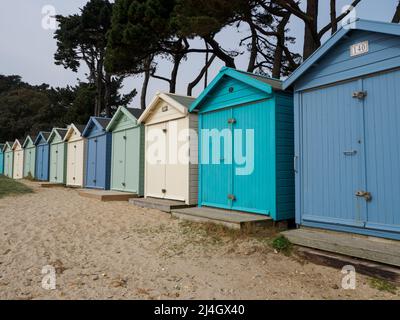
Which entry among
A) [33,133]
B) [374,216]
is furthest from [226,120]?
[33,133]

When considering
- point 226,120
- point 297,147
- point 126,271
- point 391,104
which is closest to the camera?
point 126,271

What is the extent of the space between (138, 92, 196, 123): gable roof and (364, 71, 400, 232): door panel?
479 centimetres

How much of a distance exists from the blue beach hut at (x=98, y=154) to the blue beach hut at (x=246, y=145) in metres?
5.96

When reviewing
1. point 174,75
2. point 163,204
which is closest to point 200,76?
point 174,75

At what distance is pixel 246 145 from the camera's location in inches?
264

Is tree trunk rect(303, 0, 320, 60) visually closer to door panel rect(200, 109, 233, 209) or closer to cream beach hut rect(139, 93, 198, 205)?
cream beach hut rect(139, 93, 198, 205)

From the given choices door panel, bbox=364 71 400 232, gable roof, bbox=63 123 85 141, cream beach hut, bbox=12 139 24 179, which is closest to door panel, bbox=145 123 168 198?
door panel, bbox=364 71 400 232

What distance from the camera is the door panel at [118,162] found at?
11.8m

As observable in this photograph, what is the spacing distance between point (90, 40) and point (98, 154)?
603 inches

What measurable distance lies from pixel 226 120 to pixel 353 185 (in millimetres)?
3259

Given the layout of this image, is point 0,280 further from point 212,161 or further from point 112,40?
point 112,40

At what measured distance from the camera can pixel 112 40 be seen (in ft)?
54.5

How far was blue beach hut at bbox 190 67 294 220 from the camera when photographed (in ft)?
20.1

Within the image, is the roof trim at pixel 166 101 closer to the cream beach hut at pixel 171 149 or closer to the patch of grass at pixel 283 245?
the cream beach hut at pixel 171 149
